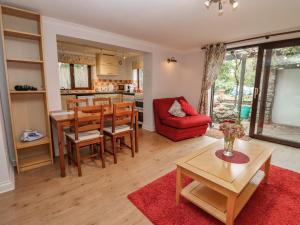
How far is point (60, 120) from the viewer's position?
2086 mm

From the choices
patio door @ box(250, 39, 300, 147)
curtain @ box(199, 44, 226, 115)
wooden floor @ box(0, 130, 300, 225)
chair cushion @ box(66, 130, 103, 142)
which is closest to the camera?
wooden floor @ box(0, 130, 300, 225)

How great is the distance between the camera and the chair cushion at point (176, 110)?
385 centimetres

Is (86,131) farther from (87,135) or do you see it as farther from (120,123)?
(120,123)

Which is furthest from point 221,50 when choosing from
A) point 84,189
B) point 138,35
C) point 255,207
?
point 84,189

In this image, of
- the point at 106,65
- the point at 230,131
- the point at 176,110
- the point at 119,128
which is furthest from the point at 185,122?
the point at 106,65

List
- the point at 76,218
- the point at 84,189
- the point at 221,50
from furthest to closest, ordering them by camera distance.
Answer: the point at 221,50, the point at 84,189, the point at 76,218

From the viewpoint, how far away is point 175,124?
3447mm

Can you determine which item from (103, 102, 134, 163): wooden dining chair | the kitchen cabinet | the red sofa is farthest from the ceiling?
the kitchen cabinet

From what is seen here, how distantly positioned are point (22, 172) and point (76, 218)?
1330 mm

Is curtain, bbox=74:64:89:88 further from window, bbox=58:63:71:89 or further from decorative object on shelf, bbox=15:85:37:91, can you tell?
decorative object on shelf, bbox=15:85:37:91

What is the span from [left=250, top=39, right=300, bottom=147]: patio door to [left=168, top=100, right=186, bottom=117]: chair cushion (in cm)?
161

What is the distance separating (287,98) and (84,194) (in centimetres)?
412

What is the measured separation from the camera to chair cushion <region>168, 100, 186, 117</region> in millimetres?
3854

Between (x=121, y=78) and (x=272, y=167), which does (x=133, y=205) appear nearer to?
(x=272, y=167)
